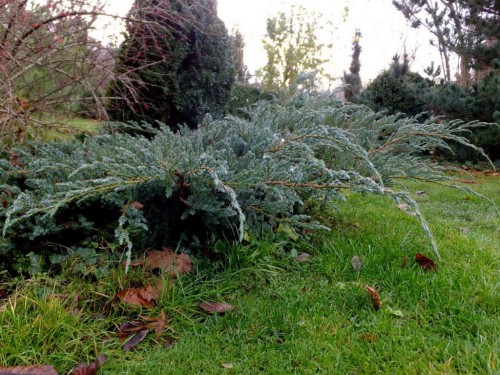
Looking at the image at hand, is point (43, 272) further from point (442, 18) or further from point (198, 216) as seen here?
point (442, 18)

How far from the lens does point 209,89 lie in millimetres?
4477

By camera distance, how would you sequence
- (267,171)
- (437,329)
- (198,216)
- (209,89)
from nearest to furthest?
(437,329)
(267,171)
(198,216)
(209,89)

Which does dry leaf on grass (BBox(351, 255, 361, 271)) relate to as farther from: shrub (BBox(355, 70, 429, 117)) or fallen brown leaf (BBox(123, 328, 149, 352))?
shrub (BBox(355, 70, 429, 117))

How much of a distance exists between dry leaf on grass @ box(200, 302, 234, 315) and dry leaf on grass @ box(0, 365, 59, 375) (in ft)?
2.03

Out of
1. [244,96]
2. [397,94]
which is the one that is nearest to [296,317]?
[244,96]

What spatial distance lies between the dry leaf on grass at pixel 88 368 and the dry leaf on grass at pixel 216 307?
1.51 feet

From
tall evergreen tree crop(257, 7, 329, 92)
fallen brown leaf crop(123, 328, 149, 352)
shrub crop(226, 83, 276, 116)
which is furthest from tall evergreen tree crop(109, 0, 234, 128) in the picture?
tall evergreen tree crop(257, 7, 329, 92)

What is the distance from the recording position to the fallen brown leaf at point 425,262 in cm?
198

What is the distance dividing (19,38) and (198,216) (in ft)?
6.48

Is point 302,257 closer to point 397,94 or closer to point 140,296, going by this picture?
point 140,296

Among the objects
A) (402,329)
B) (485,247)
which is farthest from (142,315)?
(485,247)

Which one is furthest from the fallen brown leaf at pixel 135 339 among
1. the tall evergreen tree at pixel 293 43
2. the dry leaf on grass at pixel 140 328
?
the tall evergreen tree at pixel 293 43

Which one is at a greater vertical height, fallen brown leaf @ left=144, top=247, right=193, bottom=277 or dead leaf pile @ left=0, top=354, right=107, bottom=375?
fallen brown leaf @ left=144, top=247, right=193, bottom=277

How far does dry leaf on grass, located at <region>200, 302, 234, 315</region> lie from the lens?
1.72m
